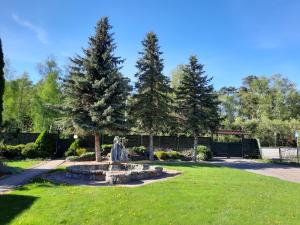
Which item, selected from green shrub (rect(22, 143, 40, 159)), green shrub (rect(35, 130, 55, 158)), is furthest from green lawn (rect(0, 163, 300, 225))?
green shrub (rect(35, 130, 55, 158))

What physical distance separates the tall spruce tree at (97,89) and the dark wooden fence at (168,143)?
484cm

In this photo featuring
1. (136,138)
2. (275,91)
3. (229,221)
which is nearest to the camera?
(229,221)

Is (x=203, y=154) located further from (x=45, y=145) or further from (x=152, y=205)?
(x=152, y=205)

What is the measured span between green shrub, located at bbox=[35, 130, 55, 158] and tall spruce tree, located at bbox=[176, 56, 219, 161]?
35.8 feet

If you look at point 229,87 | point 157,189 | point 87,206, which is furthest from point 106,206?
point 229,87

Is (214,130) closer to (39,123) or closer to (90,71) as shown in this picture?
(90,71)

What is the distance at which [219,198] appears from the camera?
1000 cm

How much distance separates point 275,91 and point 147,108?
33.9 m

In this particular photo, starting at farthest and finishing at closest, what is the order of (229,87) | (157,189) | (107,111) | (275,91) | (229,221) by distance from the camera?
(229,87), (275,91), (107,111), (157,189), (229,221)

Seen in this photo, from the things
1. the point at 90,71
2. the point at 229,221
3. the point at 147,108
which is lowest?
the point at 229,221

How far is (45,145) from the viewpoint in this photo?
24.6m

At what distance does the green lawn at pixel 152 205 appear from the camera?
8.02 meters

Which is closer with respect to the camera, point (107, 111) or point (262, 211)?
point (262, 211)

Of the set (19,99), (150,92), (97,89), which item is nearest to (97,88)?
(97,89)
